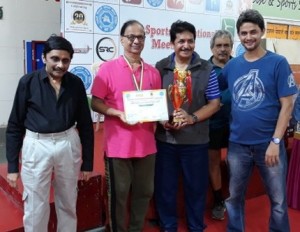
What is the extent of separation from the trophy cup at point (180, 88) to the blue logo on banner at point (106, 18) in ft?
5.74

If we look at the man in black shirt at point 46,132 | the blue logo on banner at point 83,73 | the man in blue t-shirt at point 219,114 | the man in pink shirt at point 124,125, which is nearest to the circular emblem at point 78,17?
the blue logo on banner at point 83,73

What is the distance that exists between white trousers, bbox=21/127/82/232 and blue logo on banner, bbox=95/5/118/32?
1.97 metres

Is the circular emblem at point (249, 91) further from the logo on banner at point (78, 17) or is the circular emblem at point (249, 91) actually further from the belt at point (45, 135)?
the logo on banner at point (78, 17)

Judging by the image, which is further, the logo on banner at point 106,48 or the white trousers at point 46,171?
the logo on banner at point 106,48

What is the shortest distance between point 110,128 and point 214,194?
1.17 m

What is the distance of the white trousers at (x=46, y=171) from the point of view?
171cm

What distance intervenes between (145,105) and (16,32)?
8.76 feet

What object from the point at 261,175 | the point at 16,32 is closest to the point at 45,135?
the point at 261,175

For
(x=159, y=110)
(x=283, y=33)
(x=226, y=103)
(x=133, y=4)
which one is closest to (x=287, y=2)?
(x=283, y=33)

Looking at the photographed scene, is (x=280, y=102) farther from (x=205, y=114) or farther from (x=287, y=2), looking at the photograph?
(x=287, y=2)

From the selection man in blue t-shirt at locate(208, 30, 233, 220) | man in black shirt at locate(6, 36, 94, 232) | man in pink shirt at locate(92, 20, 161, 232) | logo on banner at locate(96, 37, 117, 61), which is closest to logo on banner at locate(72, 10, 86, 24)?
logo on banner at locate(96, 37, 117, 61)

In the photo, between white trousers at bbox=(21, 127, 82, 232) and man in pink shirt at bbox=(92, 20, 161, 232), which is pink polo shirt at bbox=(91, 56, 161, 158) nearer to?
man in pink shirt at bbox=(92, 20, 161, 232)

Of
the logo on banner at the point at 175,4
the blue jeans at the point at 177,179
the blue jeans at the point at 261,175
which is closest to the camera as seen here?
the blue jeans at the point at 261,175

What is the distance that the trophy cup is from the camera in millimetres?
2004
